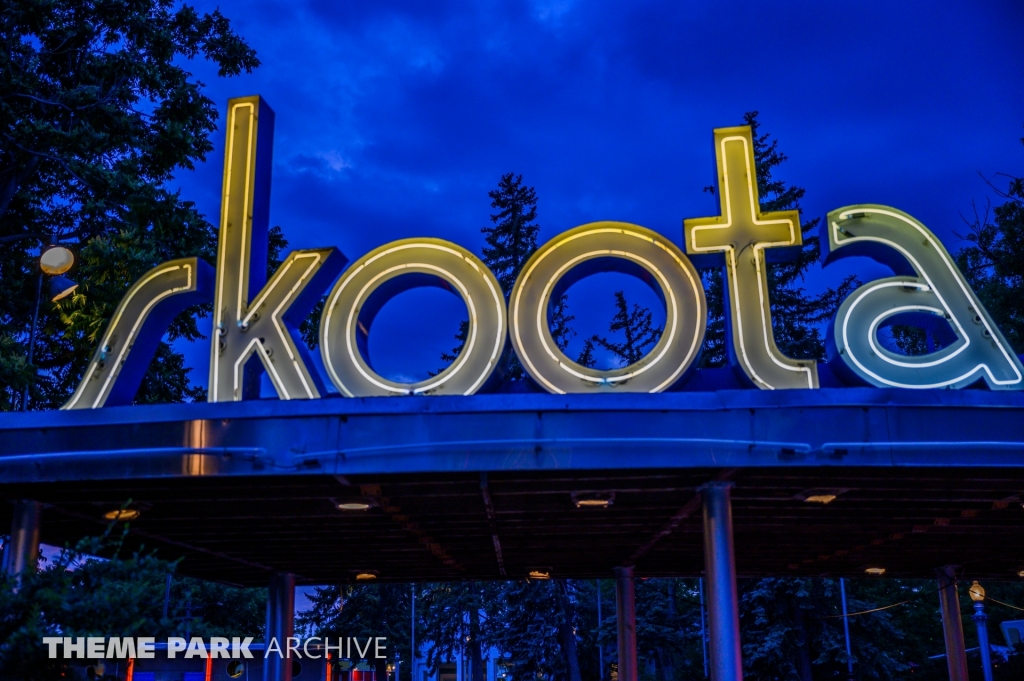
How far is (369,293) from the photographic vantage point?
11.7m

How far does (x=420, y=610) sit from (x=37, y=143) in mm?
48928

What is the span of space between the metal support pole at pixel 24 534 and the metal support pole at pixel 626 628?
39.3 ft

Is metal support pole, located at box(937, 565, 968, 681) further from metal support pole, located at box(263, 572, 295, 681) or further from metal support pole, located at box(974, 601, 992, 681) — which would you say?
metal support pole, located at box(263, 572, 295, 681)

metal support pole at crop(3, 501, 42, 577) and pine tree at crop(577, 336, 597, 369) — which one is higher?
pine tree at crop(577, 336, 597, 369)

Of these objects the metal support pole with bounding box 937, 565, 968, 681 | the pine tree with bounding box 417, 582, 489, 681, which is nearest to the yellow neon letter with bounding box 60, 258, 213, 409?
the metal support pole with bounding box 937, 565, 968, 681

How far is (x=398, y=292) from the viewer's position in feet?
40.3

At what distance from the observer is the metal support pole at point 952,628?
20141mm

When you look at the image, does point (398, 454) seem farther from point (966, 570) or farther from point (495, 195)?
point (495, 195)

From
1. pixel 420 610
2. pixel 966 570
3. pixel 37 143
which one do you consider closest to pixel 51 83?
pixel 37 143

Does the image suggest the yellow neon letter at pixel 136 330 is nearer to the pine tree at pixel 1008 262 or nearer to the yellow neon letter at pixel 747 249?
the yellow neon letter at pixel 747 249

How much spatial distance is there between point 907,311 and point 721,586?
3.99 meters

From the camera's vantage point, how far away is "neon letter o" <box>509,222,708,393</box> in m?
10.9

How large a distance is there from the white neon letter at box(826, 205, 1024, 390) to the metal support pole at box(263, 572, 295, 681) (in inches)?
476

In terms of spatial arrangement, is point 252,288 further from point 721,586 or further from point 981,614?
point 981,614
